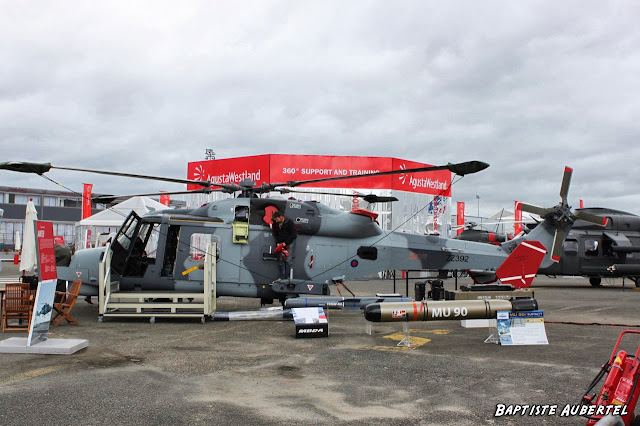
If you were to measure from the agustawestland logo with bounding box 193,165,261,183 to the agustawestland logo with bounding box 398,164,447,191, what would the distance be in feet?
27.5

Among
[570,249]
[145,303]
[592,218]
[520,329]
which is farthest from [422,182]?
[145,303]

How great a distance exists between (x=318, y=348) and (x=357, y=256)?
434 cm

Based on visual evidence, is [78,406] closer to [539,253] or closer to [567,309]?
[539,253]

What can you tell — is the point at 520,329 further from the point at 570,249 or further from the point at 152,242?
the point at 570,249

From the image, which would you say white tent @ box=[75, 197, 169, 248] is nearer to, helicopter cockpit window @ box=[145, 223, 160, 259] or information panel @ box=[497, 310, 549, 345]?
helicopter cockpit window @ box=[145, 223, 160, 259]

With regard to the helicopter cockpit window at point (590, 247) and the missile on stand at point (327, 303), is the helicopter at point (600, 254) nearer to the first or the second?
the helicopter cockpit window at point (590, 247)

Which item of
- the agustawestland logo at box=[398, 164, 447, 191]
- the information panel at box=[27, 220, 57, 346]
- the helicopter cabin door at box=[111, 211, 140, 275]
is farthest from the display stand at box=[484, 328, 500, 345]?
the agustawestland logo at box=[398, 164, 447, 191]

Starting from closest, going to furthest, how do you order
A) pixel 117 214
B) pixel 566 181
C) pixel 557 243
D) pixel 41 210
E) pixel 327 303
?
pixel 327 303 < pixel 566 181 < pixel 557 243 < pixel 117 214 < pixel 41 210

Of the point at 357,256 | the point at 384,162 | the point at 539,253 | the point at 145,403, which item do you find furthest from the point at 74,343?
the point at 384,162

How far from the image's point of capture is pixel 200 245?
11.8 metres

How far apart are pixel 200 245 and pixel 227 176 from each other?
17.9 meters

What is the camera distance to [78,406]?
16.6 ft

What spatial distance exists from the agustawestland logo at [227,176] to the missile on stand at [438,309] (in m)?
20.2

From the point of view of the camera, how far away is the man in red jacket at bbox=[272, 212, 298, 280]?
11789 mm
